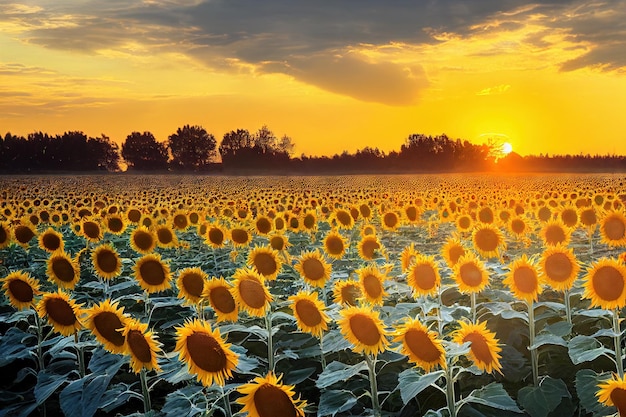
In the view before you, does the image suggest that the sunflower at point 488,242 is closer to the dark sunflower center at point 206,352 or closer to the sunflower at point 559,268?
the sunflower at point 559,268

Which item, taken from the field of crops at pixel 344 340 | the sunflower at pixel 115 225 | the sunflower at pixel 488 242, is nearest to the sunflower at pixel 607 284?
the field of crops at pixel 344 340

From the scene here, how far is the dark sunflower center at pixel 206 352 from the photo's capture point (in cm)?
359

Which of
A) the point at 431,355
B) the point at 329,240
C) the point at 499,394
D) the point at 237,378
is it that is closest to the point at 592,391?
the point at 499,394

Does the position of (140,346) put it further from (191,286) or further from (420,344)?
(420,344)

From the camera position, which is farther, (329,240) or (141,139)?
(141,139)

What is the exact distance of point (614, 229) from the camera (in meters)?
7.30

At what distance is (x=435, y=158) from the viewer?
83562mm

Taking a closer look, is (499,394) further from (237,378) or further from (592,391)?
(237,378)

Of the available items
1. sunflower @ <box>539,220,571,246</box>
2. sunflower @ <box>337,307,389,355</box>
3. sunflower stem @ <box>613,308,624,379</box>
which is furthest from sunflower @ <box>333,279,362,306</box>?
sunflower @ <box>539,220,571,246</box>

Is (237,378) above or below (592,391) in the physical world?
below

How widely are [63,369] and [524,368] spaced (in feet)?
12.3

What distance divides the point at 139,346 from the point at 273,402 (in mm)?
1179

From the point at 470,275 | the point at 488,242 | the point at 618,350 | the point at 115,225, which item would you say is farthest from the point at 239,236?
the point at 618,350

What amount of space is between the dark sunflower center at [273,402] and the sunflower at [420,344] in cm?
84
